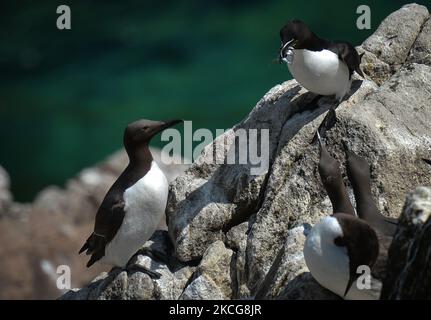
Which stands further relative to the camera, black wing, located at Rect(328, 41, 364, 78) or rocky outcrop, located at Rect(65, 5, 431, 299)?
black wing, located at Rect(328, 41, 364, 78)

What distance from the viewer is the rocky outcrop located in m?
7.39

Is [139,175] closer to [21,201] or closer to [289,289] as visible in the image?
[289,289]

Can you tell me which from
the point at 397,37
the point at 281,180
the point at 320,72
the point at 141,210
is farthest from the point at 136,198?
the point at 397,37

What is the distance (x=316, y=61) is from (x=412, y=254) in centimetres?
314

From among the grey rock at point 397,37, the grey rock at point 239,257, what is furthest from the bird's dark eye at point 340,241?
the grey rock at point 397,37

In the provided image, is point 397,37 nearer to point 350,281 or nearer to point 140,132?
point 140,132

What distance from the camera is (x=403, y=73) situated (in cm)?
831

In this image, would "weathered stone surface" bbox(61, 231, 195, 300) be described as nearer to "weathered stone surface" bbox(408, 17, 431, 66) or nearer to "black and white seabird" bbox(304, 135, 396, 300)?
"black and white seabird" bbox(304, 135, 396, 300)

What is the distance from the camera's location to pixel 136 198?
7684mm

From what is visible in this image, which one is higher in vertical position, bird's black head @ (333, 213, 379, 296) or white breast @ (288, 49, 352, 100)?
white breast @ (288, 49, 352, 100)

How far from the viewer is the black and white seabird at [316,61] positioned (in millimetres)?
8000

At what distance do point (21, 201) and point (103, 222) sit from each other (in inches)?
531

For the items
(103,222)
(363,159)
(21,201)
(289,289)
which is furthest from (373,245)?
(21,201)

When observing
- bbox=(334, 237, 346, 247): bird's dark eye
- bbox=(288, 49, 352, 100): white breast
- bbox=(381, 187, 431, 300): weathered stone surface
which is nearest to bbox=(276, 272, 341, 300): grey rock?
bbox=(334, 237, 346, 247): bird's dark eye
